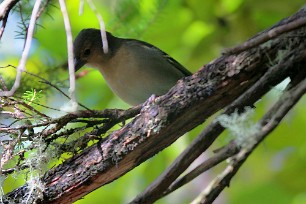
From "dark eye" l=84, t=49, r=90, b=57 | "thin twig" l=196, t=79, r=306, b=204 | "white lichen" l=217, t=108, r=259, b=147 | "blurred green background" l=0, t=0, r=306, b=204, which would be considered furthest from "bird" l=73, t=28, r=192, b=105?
"thin twig" l=196, t=79, r=306, b=204

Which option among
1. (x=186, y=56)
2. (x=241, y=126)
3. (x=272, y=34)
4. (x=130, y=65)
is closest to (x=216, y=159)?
(x=241, y=126)

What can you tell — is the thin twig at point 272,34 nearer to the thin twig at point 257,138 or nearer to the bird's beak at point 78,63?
the thin twig at point 257,138

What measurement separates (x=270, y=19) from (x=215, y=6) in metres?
0.30

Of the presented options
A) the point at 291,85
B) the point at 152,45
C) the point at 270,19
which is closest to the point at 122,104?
the point at 152,45

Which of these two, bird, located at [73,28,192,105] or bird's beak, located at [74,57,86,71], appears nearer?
bird, located at [73,28,192,105]

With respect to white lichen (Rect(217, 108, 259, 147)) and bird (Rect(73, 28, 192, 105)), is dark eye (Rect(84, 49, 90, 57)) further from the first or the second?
white lichen (Rect(217, 108, 259, 147))

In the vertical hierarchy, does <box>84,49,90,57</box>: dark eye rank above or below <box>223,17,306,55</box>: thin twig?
above

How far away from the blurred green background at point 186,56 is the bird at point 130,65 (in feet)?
0.33

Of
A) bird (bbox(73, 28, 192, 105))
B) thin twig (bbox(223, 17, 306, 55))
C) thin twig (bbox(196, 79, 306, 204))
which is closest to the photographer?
thin twig (bbox(196, 79, 306, 204))

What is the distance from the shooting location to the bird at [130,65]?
3107 millimetres

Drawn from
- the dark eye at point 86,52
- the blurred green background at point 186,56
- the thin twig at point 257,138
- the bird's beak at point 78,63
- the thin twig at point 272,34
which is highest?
the dark eye at point 86,52

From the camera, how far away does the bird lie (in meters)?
3.11

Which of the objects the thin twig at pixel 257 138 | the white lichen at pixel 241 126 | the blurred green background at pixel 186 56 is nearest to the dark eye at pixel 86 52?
the blurred green background at pixel 186 56

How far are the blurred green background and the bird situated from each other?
0.33 feet
